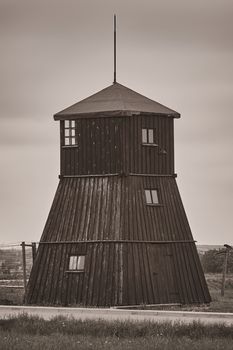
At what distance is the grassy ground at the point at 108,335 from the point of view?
1091 inches

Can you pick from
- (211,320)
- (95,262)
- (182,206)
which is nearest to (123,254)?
(95,262)

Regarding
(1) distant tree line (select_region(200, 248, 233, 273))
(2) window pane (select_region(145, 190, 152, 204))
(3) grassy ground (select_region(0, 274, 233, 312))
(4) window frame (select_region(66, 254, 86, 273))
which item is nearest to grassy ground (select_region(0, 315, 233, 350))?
(3) grassy ground (select_region(0, 274, 233, 312))

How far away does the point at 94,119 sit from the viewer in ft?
143

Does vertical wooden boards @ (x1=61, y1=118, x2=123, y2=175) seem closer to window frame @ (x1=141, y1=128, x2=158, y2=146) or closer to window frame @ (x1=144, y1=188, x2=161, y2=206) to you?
window frame @ (x1=141, y1=128, x2=158, y2=146)

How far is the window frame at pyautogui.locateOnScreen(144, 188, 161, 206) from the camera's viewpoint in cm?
4369

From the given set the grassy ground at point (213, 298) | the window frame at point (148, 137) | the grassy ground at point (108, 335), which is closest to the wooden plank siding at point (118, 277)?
the grassy ground at point (213, 298)

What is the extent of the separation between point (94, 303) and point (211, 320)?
10.2m

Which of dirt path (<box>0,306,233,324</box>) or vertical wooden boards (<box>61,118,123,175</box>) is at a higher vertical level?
vertical wooden boards (<box>61,118,123,175</box>)

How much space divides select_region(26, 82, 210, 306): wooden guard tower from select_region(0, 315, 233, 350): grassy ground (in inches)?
387

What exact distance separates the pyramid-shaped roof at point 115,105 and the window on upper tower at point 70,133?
Result: 33 centimetres

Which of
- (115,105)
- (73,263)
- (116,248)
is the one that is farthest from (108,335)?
(115,105)

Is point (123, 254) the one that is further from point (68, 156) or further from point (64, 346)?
point (64, 346)

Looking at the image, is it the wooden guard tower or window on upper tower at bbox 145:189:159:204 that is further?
window on upper tower at bbox 145:189:159:204

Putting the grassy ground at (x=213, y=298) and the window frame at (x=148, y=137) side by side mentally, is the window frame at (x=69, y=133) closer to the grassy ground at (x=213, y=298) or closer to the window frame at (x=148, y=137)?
the window frame at (x=148, y=137)
